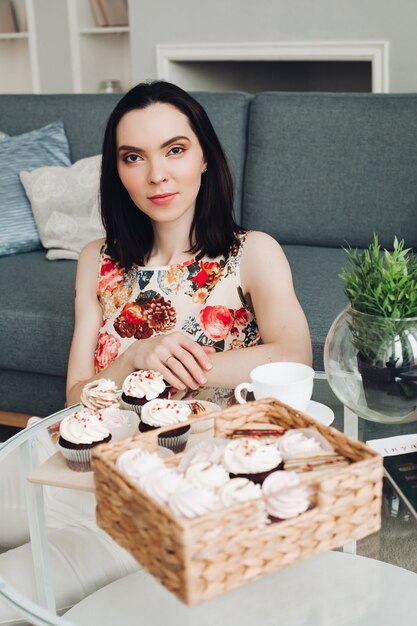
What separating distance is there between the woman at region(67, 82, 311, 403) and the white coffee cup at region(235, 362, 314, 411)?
0.27 meters

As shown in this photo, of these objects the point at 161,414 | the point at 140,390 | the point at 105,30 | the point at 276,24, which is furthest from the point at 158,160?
the point at 105,30

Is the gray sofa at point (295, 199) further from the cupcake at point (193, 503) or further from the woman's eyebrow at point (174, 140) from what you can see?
the cupcake at point (193, 503)

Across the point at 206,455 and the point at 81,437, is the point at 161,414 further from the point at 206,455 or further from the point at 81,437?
the point at 206,455

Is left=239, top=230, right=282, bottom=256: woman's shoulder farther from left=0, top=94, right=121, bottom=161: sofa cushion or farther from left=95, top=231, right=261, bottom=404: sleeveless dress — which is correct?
left=0, top=94, right=121, bottom=161: sofa cushion

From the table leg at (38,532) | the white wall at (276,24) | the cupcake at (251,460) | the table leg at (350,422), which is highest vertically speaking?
the white wall at (276,24)

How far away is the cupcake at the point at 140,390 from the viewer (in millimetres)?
1225

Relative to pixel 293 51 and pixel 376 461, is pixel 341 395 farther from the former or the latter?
pixel 293 51

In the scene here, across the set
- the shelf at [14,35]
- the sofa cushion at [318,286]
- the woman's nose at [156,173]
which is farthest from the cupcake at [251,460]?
the shelf at [14,35]

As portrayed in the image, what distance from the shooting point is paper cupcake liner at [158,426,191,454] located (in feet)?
3.35

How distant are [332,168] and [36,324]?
1.00 m

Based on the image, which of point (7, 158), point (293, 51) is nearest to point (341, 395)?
point (7, 158)

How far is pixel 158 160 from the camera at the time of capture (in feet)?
4.98

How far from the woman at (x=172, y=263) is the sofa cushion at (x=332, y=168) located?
924 millimetres

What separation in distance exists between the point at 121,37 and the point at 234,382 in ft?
12.5
